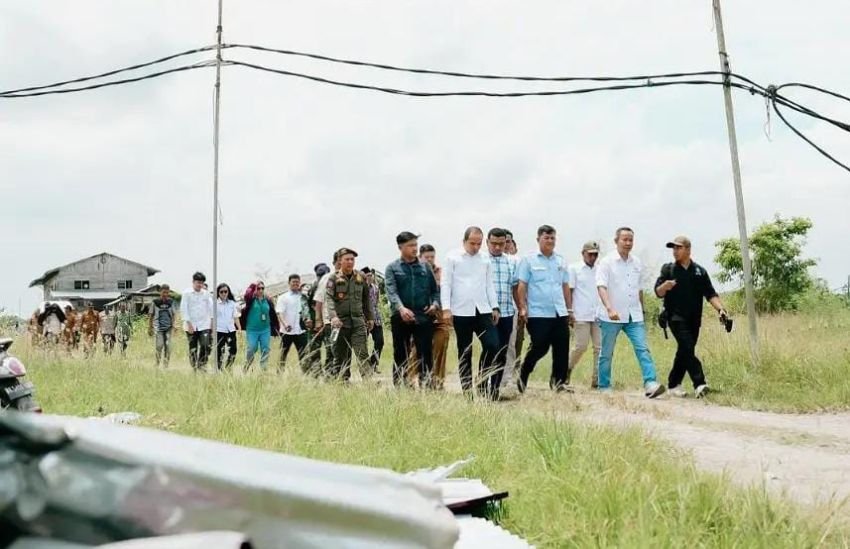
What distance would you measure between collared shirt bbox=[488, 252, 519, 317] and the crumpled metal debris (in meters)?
8.88

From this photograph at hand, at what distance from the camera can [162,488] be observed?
49.5 inches

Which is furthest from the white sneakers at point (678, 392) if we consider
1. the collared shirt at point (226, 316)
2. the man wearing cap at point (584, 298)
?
the collared shirt at point (226, 316)

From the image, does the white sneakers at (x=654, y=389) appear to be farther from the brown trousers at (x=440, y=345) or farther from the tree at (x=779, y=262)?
the tree at (x=779, y=262)

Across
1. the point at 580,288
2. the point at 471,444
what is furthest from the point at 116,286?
the point at 471,444

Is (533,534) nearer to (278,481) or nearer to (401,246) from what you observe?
(278,481)

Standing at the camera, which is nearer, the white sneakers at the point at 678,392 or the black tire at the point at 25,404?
the black tire at the point at 25,404

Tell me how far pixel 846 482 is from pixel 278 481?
15.9 feet

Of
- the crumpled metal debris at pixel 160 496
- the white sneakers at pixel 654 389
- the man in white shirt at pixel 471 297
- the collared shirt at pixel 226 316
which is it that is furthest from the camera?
the collared shirt at pixel 226 316

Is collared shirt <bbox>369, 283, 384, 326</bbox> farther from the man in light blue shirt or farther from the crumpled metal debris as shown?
the crumpled metal debris

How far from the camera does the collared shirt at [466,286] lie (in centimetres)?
942

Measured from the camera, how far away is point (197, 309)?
14992mm

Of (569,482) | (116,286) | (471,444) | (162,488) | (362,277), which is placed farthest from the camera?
(116,286)

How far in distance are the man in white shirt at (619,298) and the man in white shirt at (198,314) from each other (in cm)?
691

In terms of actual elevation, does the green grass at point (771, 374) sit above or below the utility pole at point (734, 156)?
below
